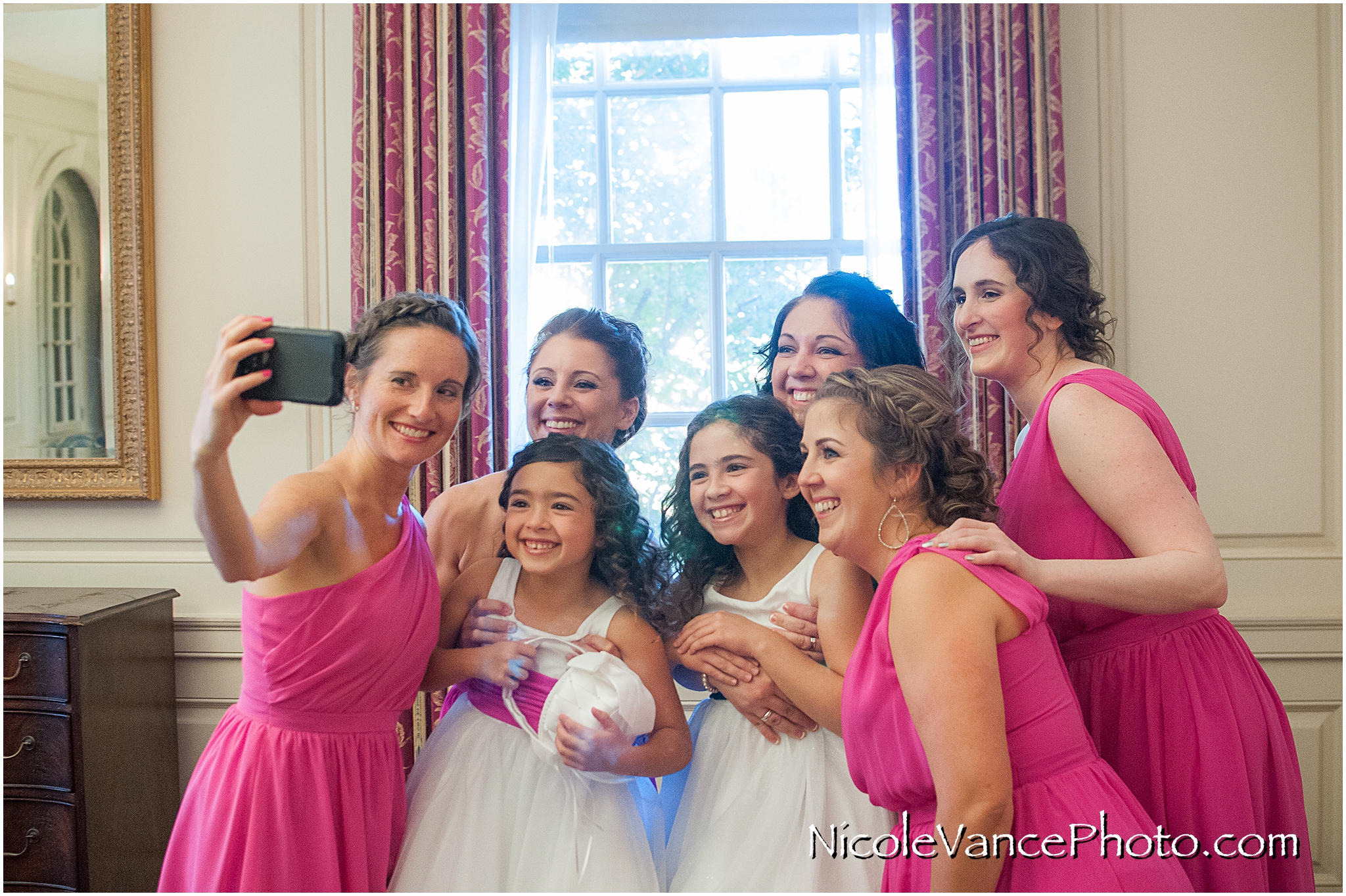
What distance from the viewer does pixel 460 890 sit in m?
1.41

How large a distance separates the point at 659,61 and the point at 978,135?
1.27 m

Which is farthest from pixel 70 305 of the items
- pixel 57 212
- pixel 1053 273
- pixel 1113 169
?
pixel 1113 169

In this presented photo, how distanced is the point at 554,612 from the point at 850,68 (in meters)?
2.69

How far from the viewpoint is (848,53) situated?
11.0 ft

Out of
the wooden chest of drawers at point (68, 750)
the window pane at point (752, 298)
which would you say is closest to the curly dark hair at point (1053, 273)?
the window pane at point (752, 298)

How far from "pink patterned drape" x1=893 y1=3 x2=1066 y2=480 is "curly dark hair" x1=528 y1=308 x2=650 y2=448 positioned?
1.37m

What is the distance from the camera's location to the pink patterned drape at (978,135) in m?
2.95

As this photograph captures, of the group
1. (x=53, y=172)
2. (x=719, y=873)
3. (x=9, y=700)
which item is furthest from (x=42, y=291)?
(x=719, y=873)

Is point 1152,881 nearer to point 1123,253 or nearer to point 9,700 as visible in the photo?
point 1123,253

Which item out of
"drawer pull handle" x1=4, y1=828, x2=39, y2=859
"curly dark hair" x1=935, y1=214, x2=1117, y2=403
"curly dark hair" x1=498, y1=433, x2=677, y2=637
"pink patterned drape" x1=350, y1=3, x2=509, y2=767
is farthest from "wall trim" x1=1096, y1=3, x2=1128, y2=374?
"drawer pull handle" x1=4, y1=828, x2=39, y2=859

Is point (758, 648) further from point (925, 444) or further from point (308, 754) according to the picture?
point (308, 754)

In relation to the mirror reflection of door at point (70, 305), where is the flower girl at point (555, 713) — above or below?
below

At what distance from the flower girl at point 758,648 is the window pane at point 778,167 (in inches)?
76.3

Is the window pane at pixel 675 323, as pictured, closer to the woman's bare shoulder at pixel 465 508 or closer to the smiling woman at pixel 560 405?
the smiling woman at pixel 560 405
